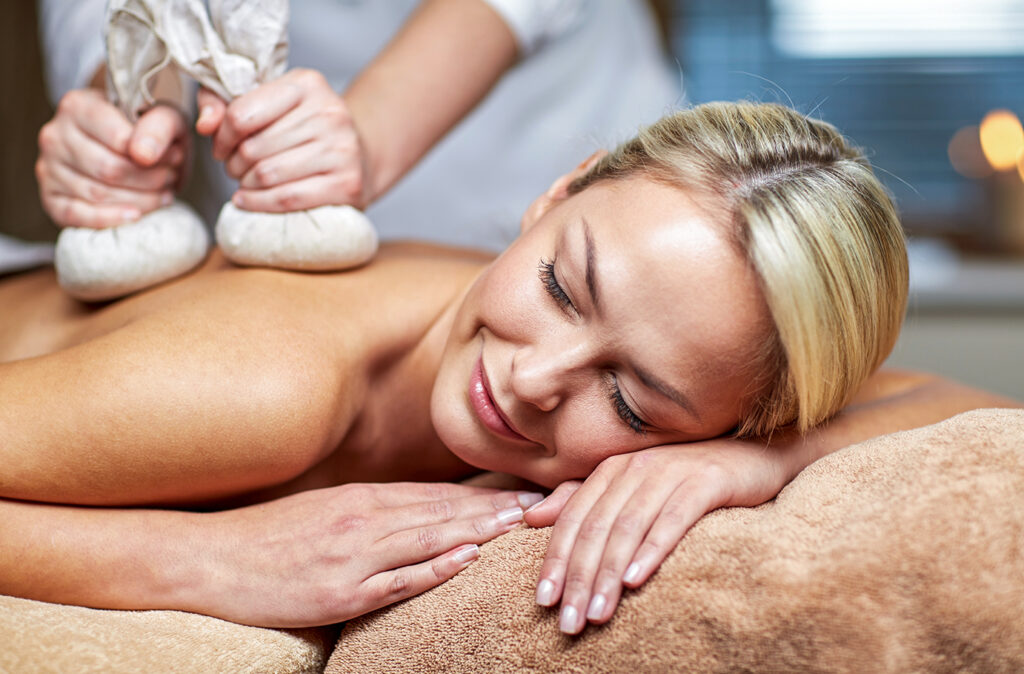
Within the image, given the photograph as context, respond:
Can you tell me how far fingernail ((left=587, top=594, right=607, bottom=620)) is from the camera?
2.46ft

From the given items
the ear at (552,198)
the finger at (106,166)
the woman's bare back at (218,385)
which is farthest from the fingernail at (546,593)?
the finger at (106,166)

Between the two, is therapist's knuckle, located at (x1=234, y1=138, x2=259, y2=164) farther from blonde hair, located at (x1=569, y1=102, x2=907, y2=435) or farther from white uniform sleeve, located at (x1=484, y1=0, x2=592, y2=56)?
white uniform sleeve, located at (x1=484, y1=0, x2=592, y2=56)

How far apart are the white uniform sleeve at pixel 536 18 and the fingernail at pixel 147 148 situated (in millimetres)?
599

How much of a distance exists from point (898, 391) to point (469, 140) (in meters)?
0.97

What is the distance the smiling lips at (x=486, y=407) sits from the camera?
38.0 inches

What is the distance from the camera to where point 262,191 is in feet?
3.57

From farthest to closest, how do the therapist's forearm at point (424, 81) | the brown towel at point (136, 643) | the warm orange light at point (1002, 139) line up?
the warm orange light at point (1002, 139)
the therapist's forearm at point (424, 81)
the brown towel at point (136, 643)

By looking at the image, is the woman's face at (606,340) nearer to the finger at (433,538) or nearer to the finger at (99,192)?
the finger at (433,538)

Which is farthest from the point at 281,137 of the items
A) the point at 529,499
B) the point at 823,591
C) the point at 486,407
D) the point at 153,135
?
the point at 823,591

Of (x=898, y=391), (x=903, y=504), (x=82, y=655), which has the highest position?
(x=903, y=504)

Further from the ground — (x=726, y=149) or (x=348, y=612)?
(x=726, y=149)

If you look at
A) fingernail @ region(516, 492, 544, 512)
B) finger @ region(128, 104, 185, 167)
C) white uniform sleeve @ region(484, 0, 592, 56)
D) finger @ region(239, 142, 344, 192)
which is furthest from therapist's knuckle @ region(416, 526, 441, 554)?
white uniform sleeve @ region(484, 0, 592, 56)

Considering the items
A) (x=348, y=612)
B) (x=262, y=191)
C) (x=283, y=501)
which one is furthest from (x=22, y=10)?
(x=348, y=612)

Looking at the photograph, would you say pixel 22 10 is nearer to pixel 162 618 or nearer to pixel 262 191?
pixel 262 191
